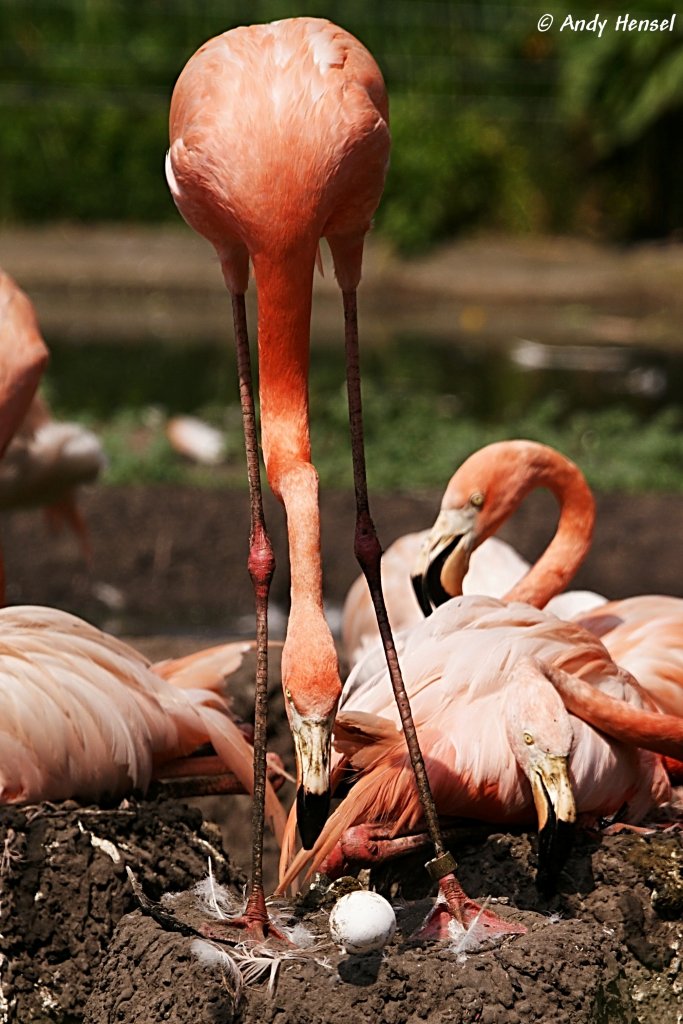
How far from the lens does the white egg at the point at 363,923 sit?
2.83 metres

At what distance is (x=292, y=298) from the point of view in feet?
10.5

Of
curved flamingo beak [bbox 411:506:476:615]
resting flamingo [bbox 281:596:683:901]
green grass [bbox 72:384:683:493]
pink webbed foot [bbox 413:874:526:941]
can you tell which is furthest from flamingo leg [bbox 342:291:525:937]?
green grass [bbox 72:384:683:493]

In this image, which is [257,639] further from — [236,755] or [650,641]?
[650,641]

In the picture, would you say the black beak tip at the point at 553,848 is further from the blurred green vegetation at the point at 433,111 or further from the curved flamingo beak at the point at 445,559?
the blurred green vegetation at the point at 433,111

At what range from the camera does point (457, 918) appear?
3.08 m

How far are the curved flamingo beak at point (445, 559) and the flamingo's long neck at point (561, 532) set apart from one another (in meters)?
0.20

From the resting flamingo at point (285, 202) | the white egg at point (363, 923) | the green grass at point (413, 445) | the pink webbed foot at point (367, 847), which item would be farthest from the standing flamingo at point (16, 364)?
the green grass at point (413, 445)

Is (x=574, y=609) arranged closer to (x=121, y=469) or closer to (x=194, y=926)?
(x=194, y=926)

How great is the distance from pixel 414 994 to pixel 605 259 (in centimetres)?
1325

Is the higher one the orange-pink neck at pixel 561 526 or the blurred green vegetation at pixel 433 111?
the orange-pink neck at pixel 561 526

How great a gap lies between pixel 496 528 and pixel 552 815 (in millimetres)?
1307

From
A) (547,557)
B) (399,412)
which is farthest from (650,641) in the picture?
(399,412)

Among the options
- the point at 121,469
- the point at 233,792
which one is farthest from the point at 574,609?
the point at 121,469

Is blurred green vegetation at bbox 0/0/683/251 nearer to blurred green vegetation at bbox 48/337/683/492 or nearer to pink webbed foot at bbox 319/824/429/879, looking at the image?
blurred green vegetation at bbox 48/337/683/492
